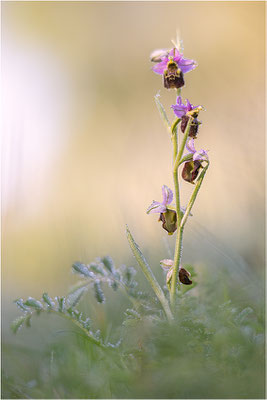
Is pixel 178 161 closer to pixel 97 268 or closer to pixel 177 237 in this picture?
pixel 177 237

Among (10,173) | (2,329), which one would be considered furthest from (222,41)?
(2,329)

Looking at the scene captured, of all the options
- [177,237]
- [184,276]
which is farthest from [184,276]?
[177,237]

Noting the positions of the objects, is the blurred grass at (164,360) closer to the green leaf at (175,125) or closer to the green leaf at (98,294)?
the green leaf at (98,294)

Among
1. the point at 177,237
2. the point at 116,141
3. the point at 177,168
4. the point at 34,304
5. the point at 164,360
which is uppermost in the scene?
the point at 116,141

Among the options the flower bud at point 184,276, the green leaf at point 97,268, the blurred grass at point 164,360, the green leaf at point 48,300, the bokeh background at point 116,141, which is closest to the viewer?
the blurred grass at point 164,360

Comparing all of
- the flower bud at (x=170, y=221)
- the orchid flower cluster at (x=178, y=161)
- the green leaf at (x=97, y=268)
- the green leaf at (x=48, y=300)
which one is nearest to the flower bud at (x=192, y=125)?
the orchid flower cluster at (x=178, y=161)

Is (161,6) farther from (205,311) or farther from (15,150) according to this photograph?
(205,311)
